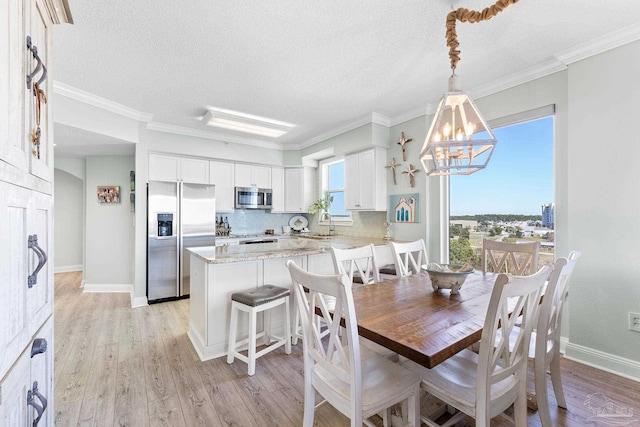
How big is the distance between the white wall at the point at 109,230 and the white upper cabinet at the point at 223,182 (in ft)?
4.59

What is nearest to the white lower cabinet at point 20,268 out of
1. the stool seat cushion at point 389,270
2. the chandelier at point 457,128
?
the chandelier at point 457,128

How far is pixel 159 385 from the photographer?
2078 mm

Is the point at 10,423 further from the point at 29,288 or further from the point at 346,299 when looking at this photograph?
the point at 346,299

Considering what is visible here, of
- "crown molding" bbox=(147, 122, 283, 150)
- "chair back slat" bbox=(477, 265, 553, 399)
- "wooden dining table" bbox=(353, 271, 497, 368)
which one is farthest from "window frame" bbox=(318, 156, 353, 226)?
"chair back slat" bbox=(477, 265, 553, 399)

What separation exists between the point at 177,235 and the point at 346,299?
3676 millimetres

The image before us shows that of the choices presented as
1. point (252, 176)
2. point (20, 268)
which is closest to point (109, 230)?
point (252, 176)

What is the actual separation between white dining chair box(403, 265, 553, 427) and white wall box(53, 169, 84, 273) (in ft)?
24.4

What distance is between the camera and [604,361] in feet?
7.44

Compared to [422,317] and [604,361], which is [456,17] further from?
[604,361]

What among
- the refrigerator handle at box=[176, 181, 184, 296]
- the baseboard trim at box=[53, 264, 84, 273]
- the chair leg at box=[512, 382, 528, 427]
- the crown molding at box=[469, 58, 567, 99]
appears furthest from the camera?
the baseboard trim at box=[53, 264, 84, 273]

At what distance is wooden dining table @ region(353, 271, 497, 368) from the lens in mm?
1136

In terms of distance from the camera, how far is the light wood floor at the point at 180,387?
175cm

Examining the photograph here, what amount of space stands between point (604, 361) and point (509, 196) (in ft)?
5.28

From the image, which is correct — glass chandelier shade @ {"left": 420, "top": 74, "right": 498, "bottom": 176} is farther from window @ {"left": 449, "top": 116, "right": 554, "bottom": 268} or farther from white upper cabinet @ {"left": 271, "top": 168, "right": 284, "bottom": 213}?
white upper cabinet @ {"left": 271, "top": 168, "right": 284, "bottom": 213}
